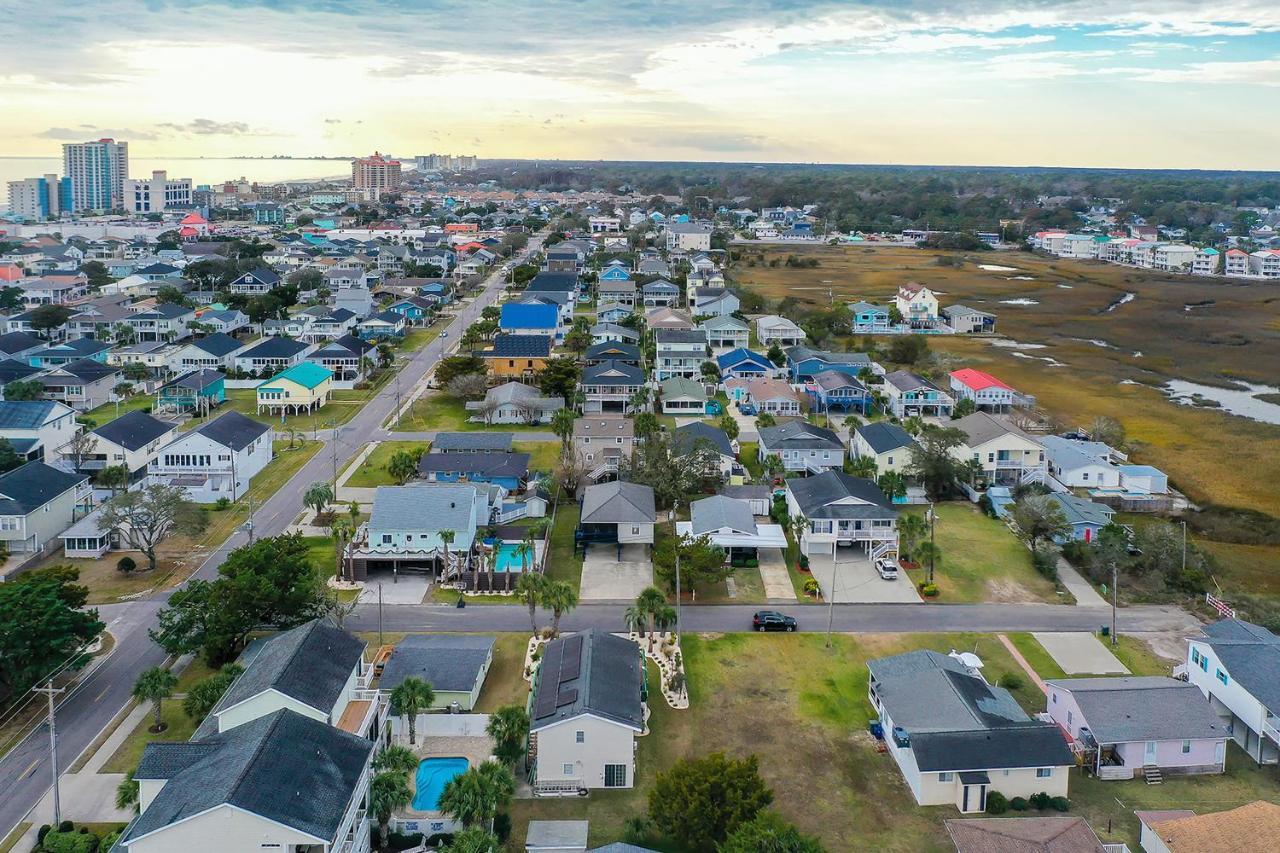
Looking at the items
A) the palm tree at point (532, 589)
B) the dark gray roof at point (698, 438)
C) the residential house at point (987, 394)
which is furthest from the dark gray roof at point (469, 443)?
the residential house at point (987, 394)

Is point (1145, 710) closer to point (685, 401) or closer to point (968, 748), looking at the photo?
point (968, 748)

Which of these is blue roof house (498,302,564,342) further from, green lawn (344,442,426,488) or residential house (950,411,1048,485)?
residential house (950,411,1048,485)

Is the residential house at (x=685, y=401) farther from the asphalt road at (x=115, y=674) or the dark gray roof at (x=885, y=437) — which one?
the asphalt road at (x=115, y=674)

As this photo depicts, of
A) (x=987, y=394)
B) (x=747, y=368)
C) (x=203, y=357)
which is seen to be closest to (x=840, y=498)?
(x=987, y=394)

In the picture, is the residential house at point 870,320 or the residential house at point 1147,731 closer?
the residential house at point 1147,731

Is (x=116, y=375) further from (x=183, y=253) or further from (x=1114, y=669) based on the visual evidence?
(x=183, y=253)

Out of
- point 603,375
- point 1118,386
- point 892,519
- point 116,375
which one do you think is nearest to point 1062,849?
point 892,519
